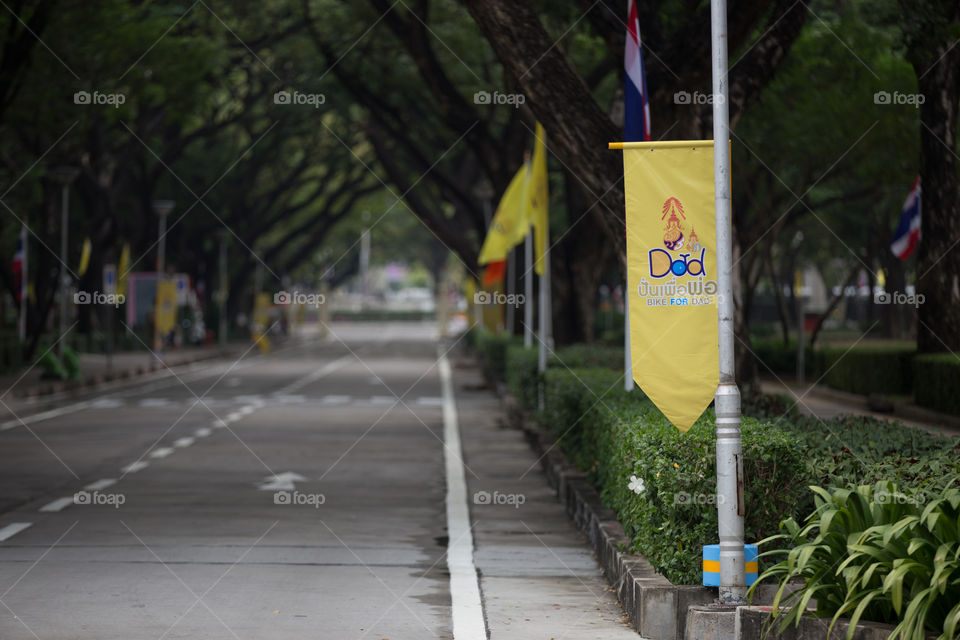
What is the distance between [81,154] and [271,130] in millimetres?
11242

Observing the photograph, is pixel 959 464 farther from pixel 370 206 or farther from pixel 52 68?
pixel 370 206

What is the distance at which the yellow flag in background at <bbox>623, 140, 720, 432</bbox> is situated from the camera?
8.43 m

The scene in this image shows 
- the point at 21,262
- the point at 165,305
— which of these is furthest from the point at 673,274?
the point at 165,305

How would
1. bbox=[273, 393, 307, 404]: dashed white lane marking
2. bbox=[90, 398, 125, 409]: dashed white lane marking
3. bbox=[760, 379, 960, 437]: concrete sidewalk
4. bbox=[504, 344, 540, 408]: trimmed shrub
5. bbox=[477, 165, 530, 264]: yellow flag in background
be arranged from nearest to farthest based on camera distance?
bbox=[760, 379, 960, 437]: concrete sidewalk < bbox=[477, 165, 530, 264]: yellow flag in background < bbox=[504, 344, 540, 408]: trimmed shrub < bbox=[90, 398, 125, 409]: dashed white lane marking < bbox=[273, 393, 307, 404]: dashed white lane marking

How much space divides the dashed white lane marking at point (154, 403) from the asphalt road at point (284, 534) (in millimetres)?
3252

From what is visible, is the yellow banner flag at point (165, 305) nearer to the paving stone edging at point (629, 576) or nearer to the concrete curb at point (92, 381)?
the concrete curb at point (92, 381)

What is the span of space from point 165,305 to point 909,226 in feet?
97.3

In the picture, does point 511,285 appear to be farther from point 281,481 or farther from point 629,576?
point 629,576

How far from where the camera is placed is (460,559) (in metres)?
10.8

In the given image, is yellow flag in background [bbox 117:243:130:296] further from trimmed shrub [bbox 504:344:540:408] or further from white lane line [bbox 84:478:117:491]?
white lane line [bbox 84:478:117:491]

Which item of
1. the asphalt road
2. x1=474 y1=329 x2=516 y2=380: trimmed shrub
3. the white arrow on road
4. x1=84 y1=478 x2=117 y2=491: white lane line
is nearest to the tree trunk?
the asphalt road

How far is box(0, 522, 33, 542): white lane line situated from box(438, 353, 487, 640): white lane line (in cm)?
344

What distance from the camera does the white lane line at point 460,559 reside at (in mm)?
8469

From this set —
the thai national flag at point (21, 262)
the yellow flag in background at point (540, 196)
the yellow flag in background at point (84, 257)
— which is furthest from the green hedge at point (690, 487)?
the yellow flag in background at point (84, 257)
